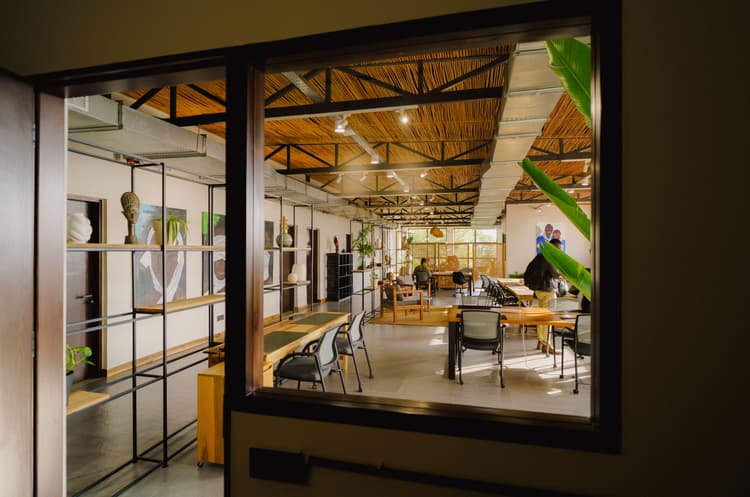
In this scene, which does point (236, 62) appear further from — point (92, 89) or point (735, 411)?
point (735, 411)

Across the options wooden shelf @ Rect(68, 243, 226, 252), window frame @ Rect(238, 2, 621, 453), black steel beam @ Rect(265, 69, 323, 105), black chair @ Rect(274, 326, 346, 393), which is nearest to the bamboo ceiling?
black steel beam @ Rect(265, 69, 323, 105)

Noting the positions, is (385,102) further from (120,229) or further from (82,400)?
(120,229)

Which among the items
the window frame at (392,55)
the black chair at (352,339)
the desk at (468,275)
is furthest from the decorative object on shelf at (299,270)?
the desk at (468,275)

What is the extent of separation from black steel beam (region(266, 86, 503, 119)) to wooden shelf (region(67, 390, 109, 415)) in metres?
2.81

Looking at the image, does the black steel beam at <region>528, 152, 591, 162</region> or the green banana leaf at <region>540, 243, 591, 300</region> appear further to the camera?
the black steel beam at <region>528, 152, 591, 162</region>

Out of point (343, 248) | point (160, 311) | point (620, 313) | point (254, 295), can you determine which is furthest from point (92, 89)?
point (343, 248)

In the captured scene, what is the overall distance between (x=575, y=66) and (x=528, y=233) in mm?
10991

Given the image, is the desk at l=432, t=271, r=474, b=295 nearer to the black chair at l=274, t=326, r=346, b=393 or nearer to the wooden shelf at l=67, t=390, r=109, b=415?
the black chair at l=274, t=326, r=346, b=393

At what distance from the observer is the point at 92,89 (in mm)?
1594

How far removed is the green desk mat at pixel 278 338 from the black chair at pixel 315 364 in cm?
16

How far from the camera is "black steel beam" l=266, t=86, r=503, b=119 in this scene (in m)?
3.32

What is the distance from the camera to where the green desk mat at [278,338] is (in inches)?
133

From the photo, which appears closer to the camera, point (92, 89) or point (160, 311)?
point (92, 89)

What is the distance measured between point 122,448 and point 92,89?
2.86 m
